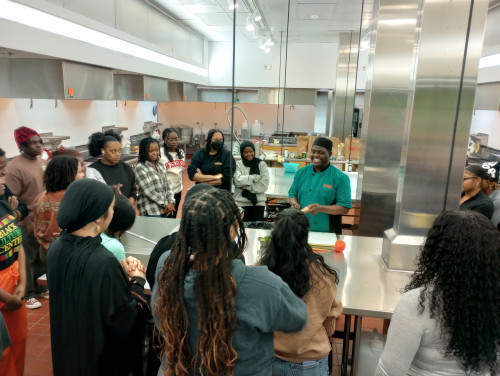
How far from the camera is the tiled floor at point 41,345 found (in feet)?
7.32

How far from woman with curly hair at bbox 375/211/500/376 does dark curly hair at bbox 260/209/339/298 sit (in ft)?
1.11

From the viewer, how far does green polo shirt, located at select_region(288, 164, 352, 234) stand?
8.01ft

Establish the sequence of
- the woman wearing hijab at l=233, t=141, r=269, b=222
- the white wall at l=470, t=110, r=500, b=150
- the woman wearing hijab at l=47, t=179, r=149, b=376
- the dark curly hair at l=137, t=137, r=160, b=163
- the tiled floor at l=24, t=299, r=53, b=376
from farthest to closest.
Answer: the white wall at l=470, t=110, r=500, b=150
the woman wearing hijab at l=233, t=141, r=269, b=222
the dark curly hair at l=137, t=137, r=160, b=163
the tiled floor at l=24, t=299, r=53, b=376
the woman wearing hijab at l=47, t=179, r=149, b=376

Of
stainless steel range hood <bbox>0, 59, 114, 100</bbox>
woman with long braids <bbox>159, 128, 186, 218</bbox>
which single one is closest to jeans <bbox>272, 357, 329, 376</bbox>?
woman with long braids <bbox>159, 128, 186, 218</bbox>

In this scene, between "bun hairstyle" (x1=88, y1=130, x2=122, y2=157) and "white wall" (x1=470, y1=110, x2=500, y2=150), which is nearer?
"bun hairstyle" (x1=88, y1=130, x2=122, y2=157)

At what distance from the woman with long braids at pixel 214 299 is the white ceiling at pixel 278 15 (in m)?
4.22

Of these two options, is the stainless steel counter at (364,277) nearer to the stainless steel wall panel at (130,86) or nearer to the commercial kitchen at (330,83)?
the commercial kitchen at (330,83)

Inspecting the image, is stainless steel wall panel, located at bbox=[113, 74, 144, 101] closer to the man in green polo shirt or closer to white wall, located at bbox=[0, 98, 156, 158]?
white wall, located at bbox=[0, 98, 156, 158]

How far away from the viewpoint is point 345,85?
7.51 metres

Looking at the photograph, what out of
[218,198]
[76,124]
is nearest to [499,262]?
[218,198]

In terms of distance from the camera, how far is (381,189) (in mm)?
3037

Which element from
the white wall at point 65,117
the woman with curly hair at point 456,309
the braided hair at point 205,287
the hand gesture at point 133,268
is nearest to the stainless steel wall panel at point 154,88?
the white wall at point 65,117

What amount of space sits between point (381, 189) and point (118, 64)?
3152 mm

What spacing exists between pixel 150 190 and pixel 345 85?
575 centimetres
